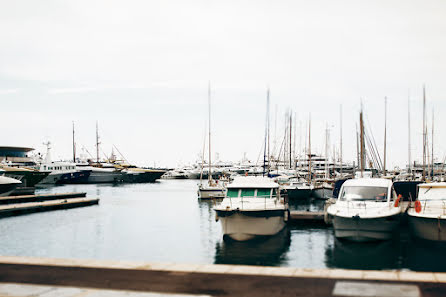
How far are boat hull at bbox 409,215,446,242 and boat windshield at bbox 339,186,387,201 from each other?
1983 mm

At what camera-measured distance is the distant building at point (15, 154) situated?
5044 inches

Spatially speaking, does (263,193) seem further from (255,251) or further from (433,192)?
(433,192)

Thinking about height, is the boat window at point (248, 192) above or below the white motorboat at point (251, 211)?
above

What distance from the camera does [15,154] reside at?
133 metres

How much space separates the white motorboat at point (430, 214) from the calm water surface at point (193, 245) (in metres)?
0.81

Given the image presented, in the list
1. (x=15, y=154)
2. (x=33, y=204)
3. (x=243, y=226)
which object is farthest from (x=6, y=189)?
(x=15, y=154)

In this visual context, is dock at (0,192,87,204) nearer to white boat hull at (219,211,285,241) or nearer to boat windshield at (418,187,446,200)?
white boat hull at (219,211,285,241)

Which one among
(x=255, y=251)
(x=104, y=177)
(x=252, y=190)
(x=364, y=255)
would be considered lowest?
(x=104, y=177)

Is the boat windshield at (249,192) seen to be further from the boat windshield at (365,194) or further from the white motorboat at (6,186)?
the white motorboat at (6,186)

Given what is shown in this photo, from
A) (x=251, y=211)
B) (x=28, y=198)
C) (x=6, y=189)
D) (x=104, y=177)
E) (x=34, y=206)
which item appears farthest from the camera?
(x=104, y=177)

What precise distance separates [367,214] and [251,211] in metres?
6.19

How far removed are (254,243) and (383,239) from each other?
22.3 ft

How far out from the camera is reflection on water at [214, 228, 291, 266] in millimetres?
20547

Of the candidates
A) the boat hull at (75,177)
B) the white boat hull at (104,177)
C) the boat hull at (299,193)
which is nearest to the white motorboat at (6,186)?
the boat hull at (299,193)
